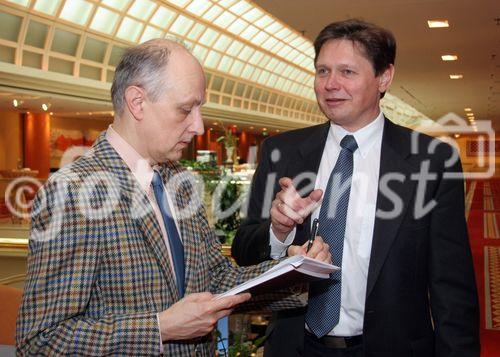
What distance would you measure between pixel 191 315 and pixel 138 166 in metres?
0.53

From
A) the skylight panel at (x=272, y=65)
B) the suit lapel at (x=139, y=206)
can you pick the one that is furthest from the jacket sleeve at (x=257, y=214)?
the skylight panel at (x=272, y=65)

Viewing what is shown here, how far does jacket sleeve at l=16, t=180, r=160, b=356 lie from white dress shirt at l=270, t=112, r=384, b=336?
37.5 inches

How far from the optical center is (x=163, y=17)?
2616cm

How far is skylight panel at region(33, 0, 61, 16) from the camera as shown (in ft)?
63.6

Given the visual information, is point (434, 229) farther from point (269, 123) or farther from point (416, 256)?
point (269, 123)

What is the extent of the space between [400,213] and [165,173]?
0.95m

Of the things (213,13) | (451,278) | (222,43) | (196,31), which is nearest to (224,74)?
(222,43)

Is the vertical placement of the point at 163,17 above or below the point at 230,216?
above

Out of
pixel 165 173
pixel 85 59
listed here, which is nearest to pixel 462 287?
pixel 165 173

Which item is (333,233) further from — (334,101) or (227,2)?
(227,2)

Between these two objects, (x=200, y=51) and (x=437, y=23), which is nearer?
(x=437, y=23)

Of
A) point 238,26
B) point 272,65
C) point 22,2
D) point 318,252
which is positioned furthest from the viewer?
point 272,65

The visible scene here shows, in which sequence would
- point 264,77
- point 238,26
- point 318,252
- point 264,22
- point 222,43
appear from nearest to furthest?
point 318,252
point 238,26
point 222,43
point 264,22
point 264,77

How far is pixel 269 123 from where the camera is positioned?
1560 inches
